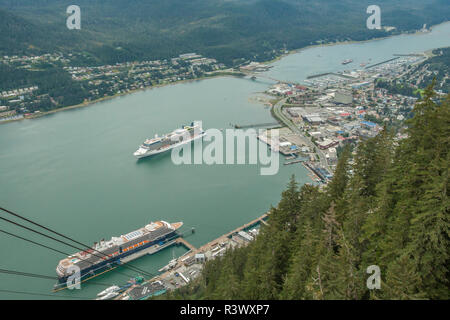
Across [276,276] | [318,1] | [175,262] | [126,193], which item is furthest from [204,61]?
[318,1]

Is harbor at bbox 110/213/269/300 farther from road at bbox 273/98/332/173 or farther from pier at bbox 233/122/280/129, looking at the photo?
pier at bbox 233/122/280/129

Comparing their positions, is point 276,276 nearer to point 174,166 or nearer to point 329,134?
point 174,166

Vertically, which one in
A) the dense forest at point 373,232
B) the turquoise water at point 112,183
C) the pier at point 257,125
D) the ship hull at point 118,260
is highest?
the dense forest at point 373,232

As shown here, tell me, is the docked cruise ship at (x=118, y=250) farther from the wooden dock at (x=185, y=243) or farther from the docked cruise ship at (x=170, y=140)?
the docked cruise ship at (x=170, y=140)

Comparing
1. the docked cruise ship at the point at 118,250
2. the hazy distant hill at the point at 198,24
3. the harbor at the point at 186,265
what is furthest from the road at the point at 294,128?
the hazy distant hill at the point at 198,24

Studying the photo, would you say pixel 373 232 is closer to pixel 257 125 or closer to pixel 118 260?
pixel 118 260

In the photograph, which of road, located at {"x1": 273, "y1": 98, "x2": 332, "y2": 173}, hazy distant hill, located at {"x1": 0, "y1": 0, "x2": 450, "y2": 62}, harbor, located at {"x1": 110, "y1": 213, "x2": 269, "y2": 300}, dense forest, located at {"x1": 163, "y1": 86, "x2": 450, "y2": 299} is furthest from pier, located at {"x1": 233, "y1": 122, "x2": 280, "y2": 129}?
hazy distant hill, located at {"x1": 0, "y1": 0, "x2": 450, "y2": 62}

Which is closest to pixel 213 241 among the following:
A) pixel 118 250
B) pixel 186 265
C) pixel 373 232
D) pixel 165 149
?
pixel 186 265
